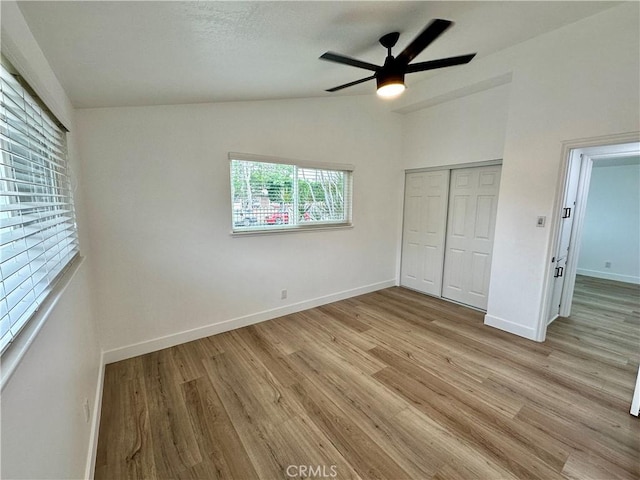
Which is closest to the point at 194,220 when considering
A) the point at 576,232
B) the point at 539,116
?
the point at 539,116

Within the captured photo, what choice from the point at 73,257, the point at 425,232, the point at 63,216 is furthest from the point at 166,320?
the point at 425,232

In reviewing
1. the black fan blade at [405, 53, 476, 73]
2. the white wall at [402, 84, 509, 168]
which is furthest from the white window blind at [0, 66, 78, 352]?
the white wall at [402, 84, 509, 168]

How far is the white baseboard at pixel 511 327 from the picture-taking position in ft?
9.79

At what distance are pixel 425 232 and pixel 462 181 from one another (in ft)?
3.02

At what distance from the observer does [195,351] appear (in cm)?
275

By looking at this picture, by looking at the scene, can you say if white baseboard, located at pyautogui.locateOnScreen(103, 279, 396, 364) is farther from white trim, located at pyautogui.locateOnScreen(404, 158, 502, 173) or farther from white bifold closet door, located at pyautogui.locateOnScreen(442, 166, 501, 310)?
white trim, located at pyautogui.locateOnScreen(404, 158, 502, 173)

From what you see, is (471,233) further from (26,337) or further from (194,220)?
(26,337)

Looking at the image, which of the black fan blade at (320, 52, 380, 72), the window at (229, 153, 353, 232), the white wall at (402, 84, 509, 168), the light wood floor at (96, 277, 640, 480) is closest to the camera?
the light wood floor at (96, 277, 640, 480)

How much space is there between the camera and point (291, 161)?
3.37 m

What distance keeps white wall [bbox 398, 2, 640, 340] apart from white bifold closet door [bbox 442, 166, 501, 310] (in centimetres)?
41

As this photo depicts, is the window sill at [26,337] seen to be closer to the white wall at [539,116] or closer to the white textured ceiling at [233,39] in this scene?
the white textured ceiling at [233,39]

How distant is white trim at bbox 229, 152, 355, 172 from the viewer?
3.00m

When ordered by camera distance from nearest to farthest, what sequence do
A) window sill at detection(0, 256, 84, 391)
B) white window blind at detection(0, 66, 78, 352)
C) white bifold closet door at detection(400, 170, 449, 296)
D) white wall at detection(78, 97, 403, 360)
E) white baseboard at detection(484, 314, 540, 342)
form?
window sill at detection(0, 256, 84, 391) → white window blind at detection(0, 66, 78, 352) → white wall at detection(78, 97, 403, 360) → white baseboard at detection(484, 314, 540, 342) → white bifold closet door at detection(400, 170, 449, 296)

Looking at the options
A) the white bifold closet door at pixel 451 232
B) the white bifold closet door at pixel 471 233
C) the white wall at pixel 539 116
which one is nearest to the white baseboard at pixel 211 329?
the white bifold closet door at pixel 451 232
